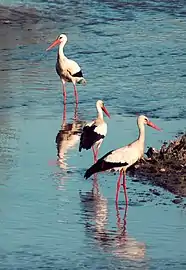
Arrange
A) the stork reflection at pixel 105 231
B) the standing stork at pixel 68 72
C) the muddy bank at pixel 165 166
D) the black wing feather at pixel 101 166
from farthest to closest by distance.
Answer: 1. the standing stork at pixel 68 72
2. the muddy bank at pixel 165 166
3. the black wing feather at pixel 101 166
4. the stork reflection at pixel 105 231

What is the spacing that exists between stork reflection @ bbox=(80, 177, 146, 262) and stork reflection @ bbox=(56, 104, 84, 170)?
1496 mm

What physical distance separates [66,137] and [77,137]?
16cm

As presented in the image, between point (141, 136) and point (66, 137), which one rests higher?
point (141, 136)

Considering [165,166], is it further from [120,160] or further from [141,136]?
[120,160]

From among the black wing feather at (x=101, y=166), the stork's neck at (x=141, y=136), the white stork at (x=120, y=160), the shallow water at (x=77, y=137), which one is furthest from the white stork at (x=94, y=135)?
the black wing feather at (x=101, y=166)

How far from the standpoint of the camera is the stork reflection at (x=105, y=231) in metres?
9.86

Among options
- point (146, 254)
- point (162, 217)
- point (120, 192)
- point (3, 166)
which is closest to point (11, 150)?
point (3, 166)

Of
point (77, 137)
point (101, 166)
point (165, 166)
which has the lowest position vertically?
point (77, 137)

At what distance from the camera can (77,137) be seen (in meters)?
Answer: 14.9

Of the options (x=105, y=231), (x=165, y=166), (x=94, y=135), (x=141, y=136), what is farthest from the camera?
(x=94, y=135)

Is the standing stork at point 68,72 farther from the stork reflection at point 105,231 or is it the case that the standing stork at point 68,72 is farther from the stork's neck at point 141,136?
the stork reflection at point 105,231

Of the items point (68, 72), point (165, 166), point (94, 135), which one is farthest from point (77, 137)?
point (68, 72)

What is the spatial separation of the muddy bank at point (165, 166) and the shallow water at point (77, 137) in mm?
228

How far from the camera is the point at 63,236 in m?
10.3
